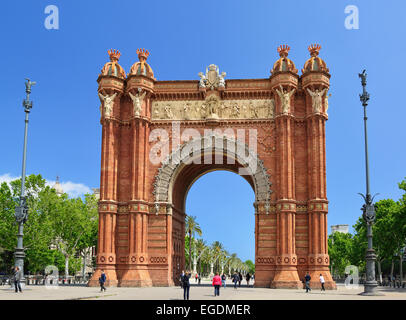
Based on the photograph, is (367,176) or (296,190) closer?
(367,176)

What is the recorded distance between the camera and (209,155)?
124 feet

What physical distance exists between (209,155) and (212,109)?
3.58 m

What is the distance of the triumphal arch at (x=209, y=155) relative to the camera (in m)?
34.6

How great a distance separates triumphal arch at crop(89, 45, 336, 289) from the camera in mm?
34594

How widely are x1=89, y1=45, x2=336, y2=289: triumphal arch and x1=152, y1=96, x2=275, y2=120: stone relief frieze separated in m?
0.08

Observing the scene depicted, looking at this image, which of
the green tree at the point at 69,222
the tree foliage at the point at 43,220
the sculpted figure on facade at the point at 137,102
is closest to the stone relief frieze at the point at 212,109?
the sculpted figure on facade at the point at 137,102

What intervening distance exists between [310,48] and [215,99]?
324 inches

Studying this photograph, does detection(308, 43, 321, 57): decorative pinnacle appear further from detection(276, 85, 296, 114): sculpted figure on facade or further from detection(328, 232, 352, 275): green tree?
detection(328, 232, 352, 275): green tree

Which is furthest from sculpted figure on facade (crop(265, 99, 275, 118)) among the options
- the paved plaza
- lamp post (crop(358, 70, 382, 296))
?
the paved plaza

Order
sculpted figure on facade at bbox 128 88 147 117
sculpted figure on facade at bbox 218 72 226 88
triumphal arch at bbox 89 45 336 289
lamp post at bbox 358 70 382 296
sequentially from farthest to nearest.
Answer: sculpted figure on facade at bbox 218 72 226 88
sculpted figure on facade at bbox 128 88 147 117
triumphal arch at bbox 89 45 336 289
lamp post at bbox 358 70 382 296

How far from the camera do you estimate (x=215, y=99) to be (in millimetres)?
37000

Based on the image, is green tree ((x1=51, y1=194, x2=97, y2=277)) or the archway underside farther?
green tree ((x1=51, y1=194, x2=97, y2=277))
